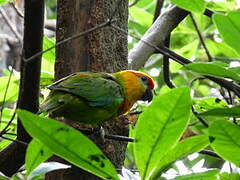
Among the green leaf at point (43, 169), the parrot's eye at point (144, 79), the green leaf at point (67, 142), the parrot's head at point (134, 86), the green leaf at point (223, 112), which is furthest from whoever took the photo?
the parrot's eye at point (144, 79)

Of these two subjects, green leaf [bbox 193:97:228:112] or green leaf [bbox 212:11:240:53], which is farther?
green leaf [bbox 193:97:228:112]

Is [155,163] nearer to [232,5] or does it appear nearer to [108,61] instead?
[108,61]

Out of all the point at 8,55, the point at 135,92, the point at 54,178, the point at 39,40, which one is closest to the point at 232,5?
the point at 135,92

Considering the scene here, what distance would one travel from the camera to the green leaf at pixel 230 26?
140cm

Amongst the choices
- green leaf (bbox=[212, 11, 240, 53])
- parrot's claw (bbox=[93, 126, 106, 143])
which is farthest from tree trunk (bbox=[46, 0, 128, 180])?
green leaf (bbox=[212, 11, 240, 53])

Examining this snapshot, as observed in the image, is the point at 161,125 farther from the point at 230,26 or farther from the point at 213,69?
the point at 230,26

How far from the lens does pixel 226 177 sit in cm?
138

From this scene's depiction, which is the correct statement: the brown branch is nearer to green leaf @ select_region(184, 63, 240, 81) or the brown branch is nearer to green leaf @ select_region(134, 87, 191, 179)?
green leaf @ select_region(184, 63, 240, 81)

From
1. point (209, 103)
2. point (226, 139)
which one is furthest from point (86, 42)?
point (226, 139)

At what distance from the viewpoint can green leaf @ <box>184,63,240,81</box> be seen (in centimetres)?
139

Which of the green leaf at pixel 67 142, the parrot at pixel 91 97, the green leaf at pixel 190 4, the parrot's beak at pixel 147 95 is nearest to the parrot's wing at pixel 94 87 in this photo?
the parrot at pixel 91 97

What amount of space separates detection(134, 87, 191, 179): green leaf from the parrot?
31.8 inches

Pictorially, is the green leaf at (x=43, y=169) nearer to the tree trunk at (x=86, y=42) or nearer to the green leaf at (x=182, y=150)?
the green leaf at (x=182, y=150)

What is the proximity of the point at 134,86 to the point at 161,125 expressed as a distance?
1463mm
